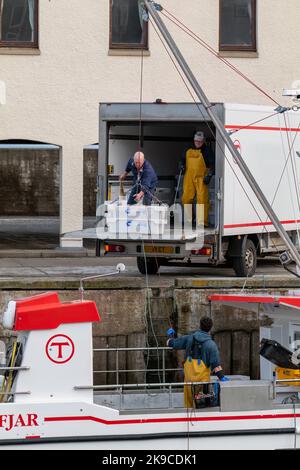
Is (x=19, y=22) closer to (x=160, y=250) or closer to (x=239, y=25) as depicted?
(x=239, y=25)

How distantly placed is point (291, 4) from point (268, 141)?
7661mm

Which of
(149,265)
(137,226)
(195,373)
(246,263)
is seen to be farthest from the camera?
(149,265)

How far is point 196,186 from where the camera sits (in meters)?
21.0

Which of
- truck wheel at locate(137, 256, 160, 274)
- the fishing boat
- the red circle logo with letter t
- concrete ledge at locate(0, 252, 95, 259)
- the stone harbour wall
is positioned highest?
concrete ledge at locate(0, 252, 95, 259)

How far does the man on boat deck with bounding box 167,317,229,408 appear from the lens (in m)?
14.9

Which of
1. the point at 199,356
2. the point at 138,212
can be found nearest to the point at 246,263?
the point at 138,212

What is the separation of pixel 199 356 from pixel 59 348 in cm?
162

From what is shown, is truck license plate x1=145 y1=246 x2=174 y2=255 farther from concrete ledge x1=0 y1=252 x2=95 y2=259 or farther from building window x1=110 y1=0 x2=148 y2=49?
building window x1=110 y1=0 x2=148 y2=49

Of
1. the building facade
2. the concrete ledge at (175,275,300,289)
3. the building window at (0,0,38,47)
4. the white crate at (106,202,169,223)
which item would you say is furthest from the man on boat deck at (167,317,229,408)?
the building window at (0,0,38,47)

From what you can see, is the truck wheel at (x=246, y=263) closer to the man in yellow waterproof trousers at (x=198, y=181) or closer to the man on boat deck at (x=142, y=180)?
the man in yellow waterproof trousers at (x=198, y=181)

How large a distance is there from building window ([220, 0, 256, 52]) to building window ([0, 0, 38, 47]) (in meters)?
4.03

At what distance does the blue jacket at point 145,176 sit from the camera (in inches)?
805

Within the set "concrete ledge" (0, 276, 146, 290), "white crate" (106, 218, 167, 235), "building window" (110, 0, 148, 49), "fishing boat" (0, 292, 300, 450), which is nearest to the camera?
"fishing boat" (0, 292, 300, 450)

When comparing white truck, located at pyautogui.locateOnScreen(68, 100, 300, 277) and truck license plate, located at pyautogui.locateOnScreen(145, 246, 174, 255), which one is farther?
white truck, located at pyautogui.locateOnScreen(68, 100, 300, 277)
